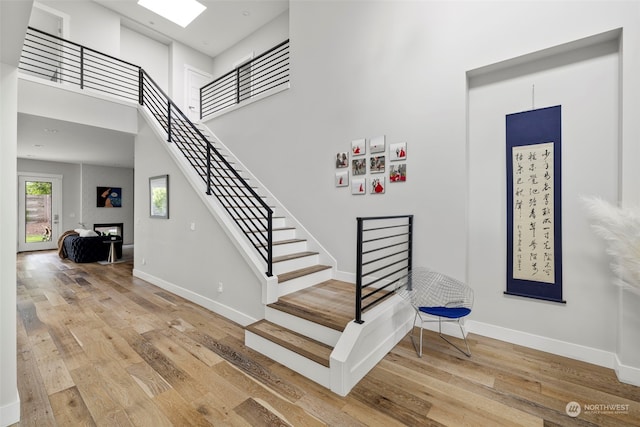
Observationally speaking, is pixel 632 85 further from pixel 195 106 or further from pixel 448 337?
pixel 195 106

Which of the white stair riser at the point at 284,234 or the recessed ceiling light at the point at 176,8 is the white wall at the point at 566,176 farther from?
the recessed ceiling light at the point at 176,8

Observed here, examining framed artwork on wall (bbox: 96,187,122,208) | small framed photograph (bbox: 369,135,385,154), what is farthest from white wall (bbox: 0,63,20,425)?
framed artwork on wall (bbox: 96,187,122,208)

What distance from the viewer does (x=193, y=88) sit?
785 centimetres

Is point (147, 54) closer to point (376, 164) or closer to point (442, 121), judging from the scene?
point (376, 164)

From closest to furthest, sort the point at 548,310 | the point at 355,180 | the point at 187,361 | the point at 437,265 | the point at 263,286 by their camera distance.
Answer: the point at 187,361 < the point at 548,310 < the point at 263,286 < the point at 437,265 < the point at 355,180

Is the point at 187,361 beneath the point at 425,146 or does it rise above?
beneath

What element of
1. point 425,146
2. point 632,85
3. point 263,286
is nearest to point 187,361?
point 263,286

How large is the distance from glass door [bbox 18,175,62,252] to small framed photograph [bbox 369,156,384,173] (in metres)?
10.7

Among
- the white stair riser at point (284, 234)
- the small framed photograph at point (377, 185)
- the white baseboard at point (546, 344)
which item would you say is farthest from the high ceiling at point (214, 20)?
the white baseboard at point (546, 344)

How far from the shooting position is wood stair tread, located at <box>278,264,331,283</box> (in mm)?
3215

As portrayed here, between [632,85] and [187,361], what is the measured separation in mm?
4396

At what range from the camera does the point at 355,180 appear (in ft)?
12.4

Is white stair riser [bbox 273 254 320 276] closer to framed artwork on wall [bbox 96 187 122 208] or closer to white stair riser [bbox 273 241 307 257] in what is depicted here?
white stair riser [bbox 273 241 307 257]

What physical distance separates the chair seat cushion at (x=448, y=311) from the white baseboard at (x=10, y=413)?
304 centimetres
